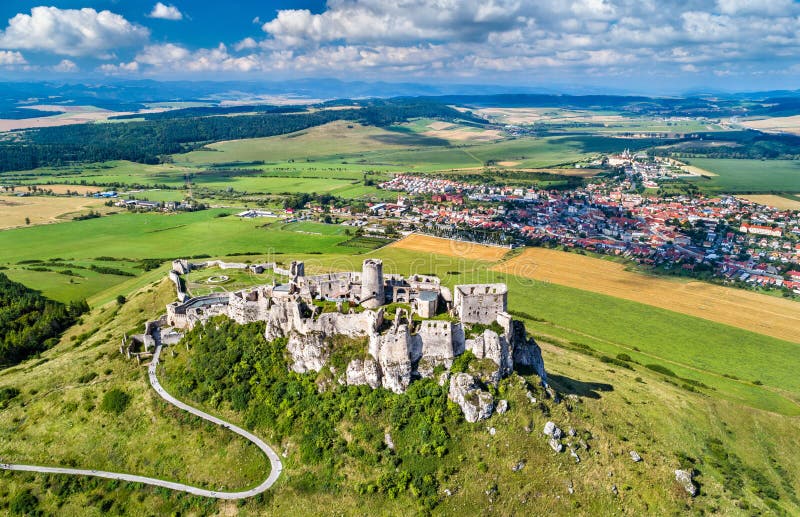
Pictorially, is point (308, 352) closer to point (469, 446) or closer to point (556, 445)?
point (469, 446)

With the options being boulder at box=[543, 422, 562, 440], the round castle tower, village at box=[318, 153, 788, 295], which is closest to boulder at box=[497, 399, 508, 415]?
boulder at box=[543, 422, 562, 440]

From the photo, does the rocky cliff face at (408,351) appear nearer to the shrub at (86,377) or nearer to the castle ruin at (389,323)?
the castle ruin at (389,323)

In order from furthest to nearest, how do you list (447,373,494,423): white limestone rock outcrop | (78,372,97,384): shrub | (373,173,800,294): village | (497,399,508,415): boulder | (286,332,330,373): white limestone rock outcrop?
(373,173,800,294): village, (78,372,97,384): shrub, (286,332,330,373): white limestone rock outcrop, (497,399,508,415): boulder, (447,373,494,423): white limestone rock outcrop

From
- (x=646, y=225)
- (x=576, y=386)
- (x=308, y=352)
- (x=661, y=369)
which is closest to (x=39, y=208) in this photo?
(x=308, y=352)

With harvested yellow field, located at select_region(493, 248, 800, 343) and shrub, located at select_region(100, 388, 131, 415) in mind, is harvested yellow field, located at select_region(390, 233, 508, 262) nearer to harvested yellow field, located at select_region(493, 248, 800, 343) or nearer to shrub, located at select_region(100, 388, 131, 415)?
harvested yellow field, located at select_region(493, 248, 800, 343)

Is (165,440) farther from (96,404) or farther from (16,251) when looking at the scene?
(16,251)

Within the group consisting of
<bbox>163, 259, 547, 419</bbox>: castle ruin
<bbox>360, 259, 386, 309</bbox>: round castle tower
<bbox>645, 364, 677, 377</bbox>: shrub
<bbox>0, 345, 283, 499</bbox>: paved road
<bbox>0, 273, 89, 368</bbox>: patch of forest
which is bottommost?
<bbox>645, 364, 677, 377</bbox>: shrub
